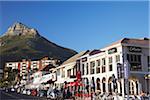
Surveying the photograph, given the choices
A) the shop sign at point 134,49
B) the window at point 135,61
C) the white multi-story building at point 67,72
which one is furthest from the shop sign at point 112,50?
the white multi-story building at point 67,72

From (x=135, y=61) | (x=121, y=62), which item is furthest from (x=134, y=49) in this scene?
(x=121, y=62)

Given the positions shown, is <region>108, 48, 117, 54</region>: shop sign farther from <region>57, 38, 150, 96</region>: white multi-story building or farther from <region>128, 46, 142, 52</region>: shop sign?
<region>128, 46, 142, 52</region>: shop sign

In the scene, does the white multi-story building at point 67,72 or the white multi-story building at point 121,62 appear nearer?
the white multi-story building at point 121,62

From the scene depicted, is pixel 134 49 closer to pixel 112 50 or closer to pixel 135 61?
pixel 135 61

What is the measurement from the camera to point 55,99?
46875 millimetres

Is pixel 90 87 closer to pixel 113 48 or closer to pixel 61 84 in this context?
pixel 113 48

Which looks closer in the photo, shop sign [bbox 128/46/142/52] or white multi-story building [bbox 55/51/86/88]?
shop sign [bbox 128/46/142/52]

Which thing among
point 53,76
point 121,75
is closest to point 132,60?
point 121,75

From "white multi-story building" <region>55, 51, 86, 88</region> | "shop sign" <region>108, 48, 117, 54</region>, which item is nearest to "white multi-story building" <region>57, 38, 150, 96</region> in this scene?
"shop sign" <region>108, 48, 117, 54</region>

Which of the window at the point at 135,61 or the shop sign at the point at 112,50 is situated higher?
the shop sign at the point at 112,50

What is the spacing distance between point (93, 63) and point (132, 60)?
9.30 meters

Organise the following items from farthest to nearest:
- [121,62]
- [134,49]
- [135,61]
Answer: [134,49] < [135,61] < [121,62]

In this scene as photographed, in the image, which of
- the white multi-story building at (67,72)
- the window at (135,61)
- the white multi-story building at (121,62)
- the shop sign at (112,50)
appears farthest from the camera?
the white multi-story building at (67,72)

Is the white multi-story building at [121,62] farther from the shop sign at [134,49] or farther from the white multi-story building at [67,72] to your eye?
the white multi-story building at [67,72]
